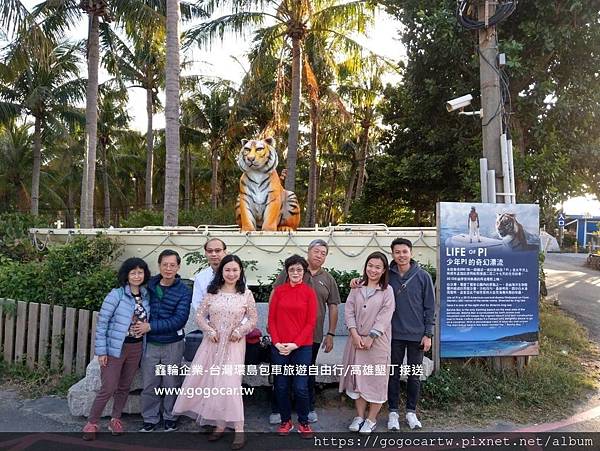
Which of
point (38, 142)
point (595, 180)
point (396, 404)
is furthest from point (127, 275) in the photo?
point (38, 142)

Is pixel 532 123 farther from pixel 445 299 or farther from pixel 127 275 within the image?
pixel 127 275

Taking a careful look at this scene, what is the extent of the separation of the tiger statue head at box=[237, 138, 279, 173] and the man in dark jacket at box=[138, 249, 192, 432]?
329cm

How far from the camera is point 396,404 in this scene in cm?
392

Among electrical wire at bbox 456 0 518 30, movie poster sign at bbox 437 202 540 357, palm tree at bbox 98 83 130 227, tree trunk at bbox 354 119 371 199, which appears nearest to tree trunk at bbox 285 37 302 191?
electrical wire at bbox 456 0 518 30

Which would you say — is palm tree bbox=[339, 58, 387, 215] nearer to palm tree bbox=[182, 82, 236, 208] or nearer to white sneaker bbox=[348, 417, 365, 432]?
palm tree bbox=[182, 82, 236, 208]

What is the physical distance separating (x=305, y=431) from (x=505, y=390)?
217 cm

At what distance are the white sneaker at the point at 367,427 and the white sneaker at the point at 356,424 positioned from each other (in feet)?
0.12

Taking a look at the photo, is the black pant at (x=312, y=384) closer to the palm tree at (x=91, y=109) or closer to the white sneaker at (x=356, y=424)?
the white sneaker at (x=356, y=424)

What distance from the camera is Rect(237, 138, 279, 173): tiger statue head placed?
22.2 ft

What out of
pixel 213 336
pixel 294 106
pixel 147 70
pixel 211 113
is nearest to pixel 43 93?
pixel 147 70

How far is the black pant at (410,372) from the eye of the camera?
3846mm

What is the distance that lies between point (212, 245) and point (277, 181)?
3.37m

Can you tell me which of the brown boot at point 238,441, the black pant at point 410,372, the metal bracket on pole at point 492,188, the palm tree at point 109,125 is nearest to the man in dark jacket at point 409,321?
the black pant at point 410,372

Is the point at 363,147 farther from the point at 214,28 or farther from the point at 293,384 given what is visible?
the point at 293,384
